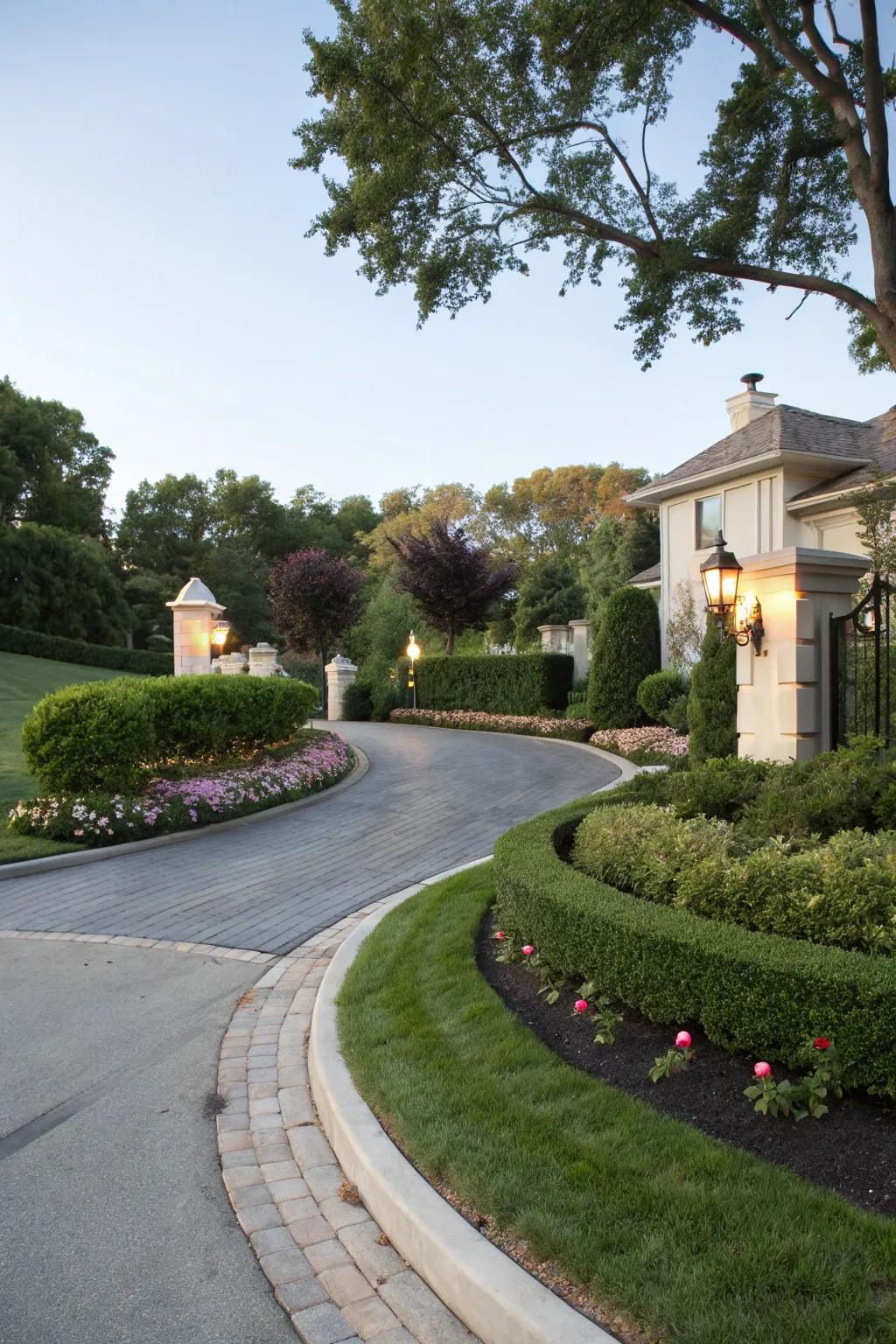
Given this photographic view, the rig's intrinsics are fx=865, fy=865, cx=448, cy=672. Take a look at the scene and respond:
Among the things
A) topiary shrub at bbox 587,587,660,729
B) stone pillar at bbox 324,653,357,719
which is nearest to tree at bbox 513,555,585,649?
stone pillar at bbox 324,653,357,719

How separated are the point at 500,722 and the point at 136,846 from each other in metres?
13.4

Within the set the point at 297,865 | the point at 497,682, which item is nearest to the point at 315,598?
the point at 497,682

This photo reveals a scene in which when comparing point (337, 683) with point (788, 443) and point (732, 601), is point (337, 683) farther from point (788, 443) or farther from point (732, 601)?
point (732, 601)

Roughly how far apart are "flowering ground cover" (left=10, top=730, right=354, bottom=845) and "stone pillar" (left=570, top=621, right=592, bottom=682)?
1033 centimetres

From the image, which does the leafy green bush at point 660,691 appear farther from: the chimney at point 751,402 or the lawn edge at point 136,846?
the chimney at point 751,402

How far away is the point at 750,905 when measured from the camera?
4012 millimetres

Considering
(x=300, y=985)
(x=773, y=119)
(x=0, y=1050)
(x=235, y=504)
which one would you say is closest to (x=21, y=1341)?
(x=0, y=1050)

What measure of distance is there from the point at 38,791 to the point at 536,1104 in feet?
27.4

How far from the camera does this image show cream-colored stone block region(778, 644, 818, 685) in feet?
21.9

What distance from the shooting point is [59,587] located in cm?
3853

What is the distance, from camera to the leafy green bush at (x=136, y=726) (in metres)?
9.53

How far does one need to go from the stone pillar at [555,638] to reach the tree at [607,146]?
39.3 feet

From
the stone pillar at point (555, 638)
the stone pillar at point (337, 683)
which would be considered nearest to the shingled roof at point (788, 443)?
the stone pillar at point (555, 638)

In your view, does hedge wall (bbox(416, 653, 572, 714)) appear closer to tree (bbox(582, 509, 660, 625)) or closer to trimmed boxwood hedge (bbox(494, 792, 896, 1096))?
tree (bbox(582, 509, 660, 625))
